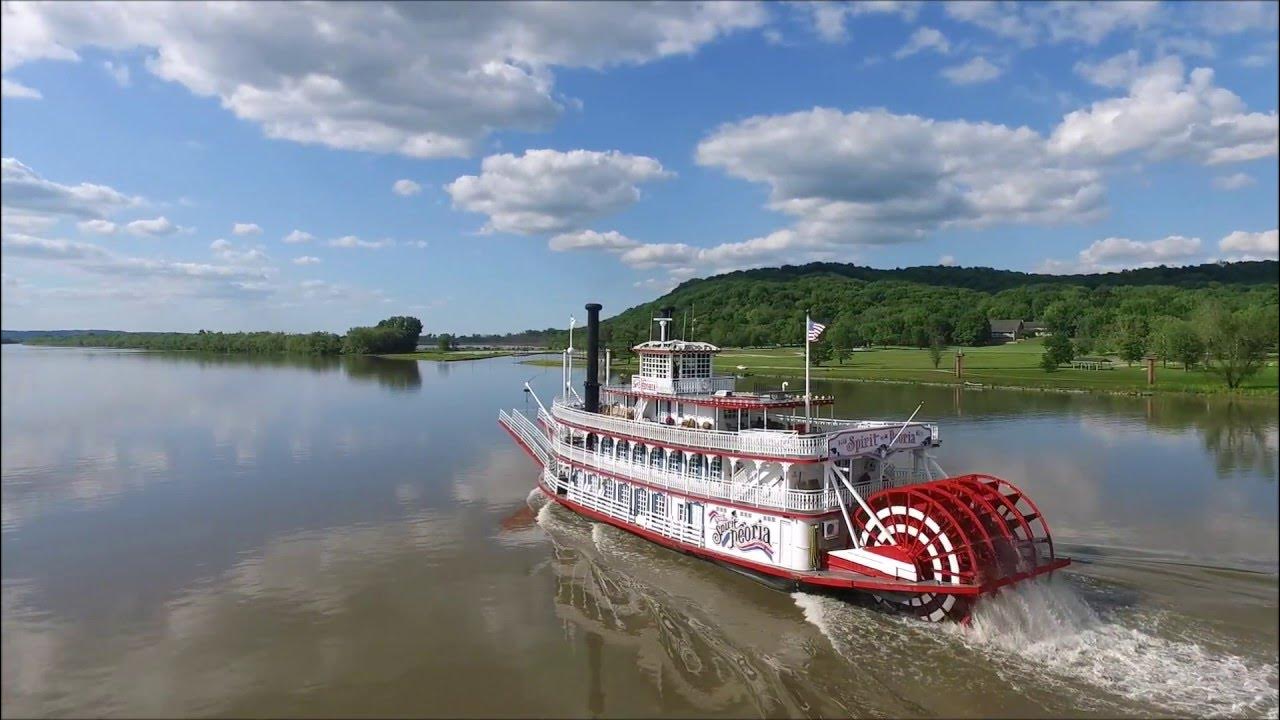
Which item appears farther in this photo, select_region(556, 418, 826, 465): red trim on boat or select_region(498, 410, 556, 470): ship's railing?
select_region(498, 410, 556, 470): ship's railing

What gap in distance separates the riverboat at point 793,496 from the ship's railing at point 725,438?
37 millimetres

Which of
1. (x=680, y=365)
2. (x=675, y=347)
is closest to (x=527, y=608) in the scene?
(x=680, y=365)

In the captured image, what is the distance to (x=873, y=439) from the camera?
58.1 feet

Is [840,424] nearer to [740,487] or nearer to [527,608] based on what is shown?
[740,487]

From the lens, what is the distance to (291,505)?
24562 millimetres

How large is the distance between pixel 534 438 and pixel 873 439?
15.4 m

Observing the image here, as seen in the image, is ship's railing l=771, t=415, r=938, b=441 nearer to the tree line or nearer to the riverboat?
the riverboat

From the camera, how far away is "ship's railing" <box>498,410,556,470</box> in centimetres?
2692

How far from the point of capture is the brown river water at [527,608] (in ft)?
39.7

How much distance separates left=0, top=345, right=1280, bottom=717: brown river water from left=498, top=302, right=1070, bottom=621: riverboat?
2.53ft

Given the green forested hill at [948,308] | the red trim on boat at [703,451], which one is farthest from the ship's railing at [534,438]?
the green forested hill at [948,308]

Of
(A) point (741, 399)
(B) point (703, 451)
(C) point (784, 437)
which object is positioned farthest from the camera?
(A) point (741, 399)

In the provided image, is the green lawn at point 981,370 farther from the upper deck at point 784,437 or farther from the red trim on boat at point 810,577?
the red trim on boat at point 810,577

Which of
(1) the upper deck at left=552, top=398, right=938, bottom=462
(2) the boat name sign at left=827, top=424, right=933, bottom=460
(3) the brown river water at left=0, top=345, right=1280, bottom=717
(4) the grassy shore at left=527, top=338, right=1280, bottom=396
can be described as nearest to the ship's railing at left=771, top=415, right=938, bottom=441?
(1) the upper deck at left=552, top=398, right=938, bottom=462
